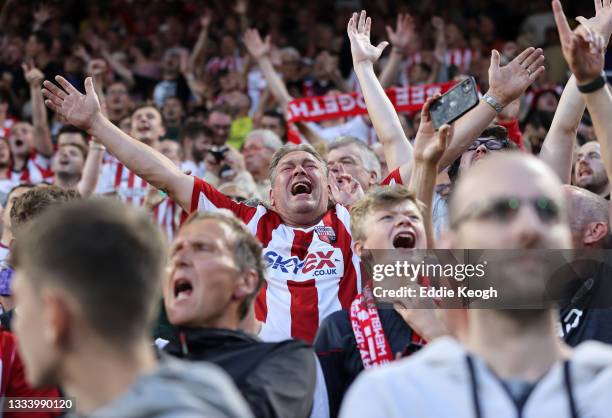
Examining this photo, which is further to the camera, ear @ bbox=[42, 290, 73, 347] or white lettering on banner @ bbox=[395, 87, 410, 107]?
white lettering on banner @ bbox=[395, 87, 410, 107]

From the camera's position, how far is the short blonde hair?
3676 mm

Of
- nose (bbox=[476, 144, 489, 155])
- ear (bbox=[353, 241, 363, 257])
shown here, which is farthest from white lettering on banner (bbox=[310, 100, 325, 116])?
ear (bbox=[353, 241, 363, 257])

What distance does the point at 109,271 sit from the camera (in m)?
1.92

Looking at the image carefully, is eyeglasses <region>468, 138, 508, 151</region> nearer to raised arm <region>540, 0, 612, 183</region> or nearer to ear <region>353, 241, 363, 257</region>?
raised arm <region>540, 0, 612, 183</region>

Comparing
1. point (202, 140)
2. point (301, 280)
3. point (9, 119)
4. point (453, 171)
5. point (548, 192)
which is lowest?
point (548, 192)

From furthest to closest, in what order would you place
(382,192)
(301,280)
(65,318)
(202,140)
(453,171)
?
(202,140) < (453,171) < (301,280) < (382,192) < (65,318)

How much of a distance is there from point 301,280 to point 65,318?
2.71 m

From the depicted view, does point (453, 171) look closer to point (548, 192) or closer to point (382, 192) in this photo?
point (382, 192)

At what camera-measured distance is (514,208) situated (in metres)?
2.09

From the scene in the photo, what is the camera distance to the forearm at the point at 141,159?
4609 mm

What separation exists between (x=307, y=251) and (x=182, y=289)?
1.59 metres

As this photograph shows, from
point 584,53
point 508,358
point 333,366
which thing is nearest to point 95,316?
point 508,358

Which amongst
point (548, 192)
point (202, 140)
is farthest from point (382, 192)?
point (202, 140)

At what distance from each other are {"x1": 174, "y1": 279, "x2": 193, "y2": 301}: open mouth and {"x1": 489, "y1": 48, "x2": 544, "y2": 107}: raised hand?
6.64 feet
